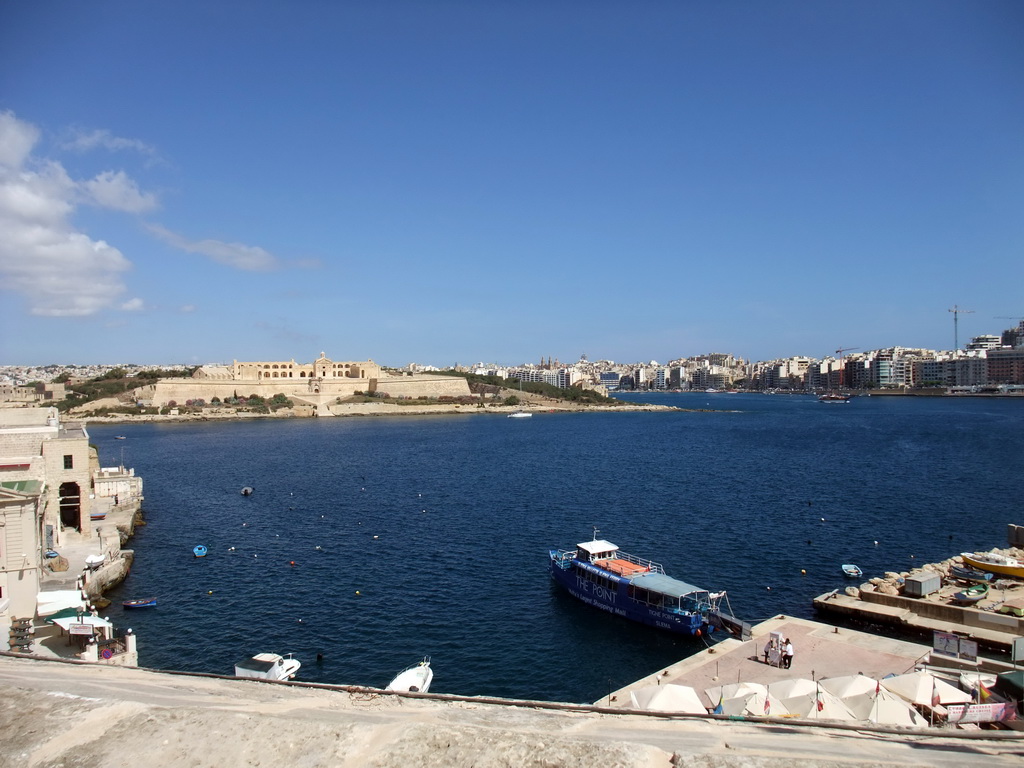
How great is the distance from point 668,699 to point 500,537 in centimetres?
1270

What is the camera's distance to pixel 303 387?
8544 centimetres

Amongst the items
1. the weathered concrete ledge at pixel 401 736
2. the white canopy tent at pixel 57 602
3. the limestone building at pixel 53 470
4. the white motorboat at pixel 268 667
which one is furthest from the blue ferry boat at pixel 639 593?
the limestone building at pixel 53 470

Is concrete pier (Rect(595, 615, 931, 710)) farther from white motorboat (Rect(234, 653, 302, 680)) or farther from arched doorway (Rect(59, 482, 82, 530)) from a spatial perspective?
arched doorway (Rect(59, 482, 82, 530))

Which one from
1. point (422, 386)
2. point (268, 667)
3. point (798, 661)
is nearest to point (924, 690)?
point (798, 661)

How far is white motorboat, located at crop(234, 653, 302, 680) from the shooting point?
427 inches

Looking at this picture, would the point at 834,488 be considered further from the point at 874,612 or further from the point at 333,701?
the point at 333,701

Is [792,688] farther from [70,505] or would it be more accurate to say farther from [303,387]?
[303,387]

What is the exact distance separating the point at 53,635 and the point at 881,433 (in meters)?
53.3

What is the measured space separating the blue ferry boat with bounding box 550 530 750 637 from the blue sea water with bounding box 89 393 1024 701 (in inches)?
12.6

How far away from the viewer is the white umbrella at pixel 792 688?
334 inches

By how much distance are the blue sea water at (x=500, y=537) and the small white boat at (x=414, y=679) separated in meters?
0.42

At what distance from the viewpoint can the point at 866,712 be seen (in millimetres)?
8008

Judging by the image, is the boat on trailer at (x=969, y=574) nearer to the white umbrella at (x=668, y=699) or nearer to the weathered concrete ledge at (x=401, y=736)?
the white umbrella at (x=668, y=699)

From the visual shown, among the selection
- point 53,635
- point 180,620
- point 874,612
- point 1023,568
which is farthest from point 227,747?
point 1023,568
